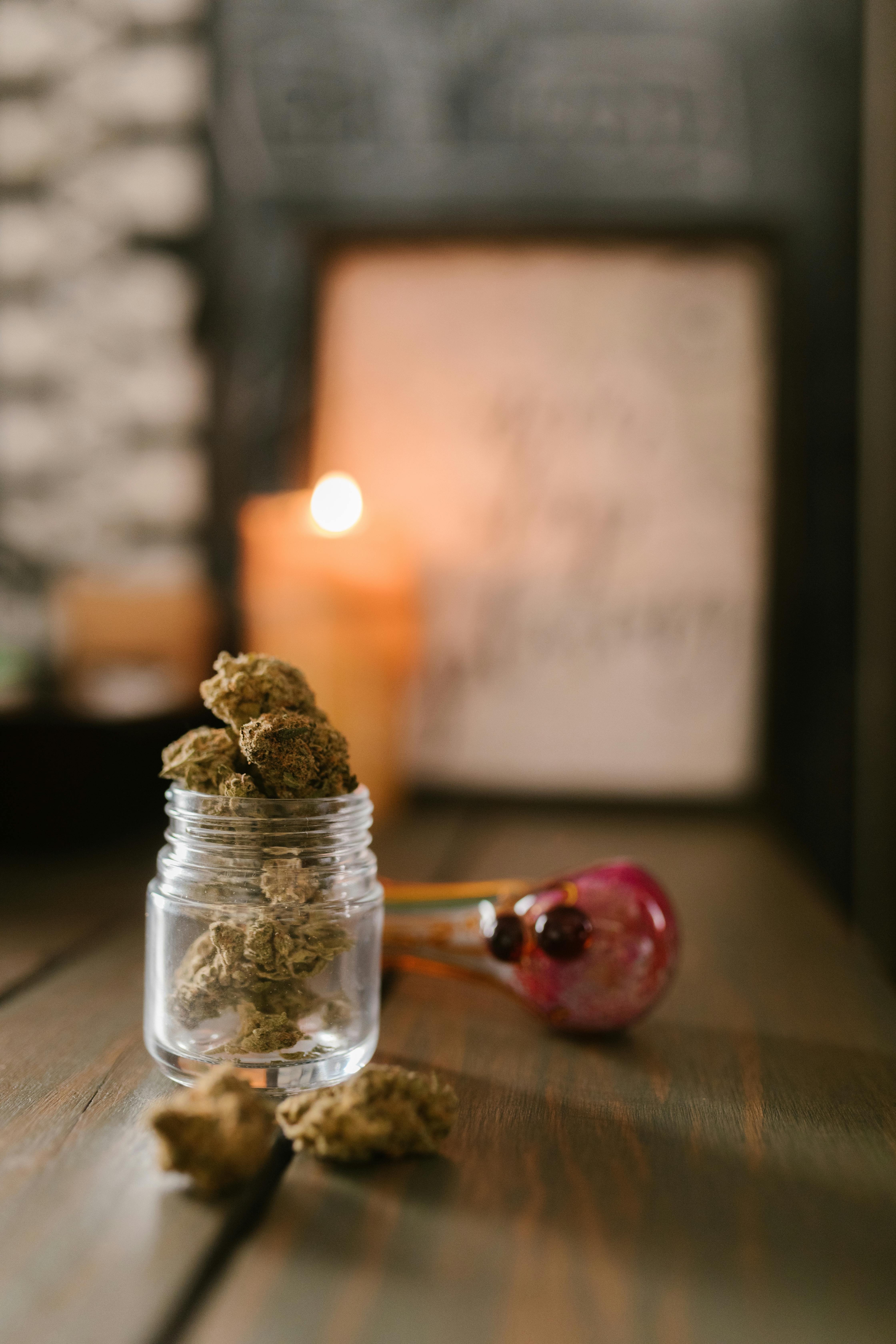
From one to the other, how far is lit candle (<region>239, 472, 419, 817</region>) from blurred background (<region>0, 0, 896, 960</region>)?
0.04 ft

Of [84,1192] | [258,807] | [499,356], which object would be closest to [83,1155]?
[84,1192]

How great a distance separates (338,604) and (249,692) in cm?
52

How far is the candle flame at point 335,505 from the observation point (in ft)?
3.15

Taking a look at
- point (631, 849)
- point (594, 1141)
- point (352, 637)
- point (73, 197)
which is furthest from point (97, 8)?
point (594, 1141)

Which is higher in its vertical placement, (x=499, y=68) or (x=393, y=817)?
(x=499, y=68)

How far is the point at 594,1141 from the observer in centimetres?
40

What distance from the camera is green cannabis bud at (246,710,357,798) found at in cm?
44

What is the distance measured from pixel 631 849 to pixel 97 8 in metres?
1.09

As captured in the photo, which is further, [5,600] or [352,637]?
[5,600]

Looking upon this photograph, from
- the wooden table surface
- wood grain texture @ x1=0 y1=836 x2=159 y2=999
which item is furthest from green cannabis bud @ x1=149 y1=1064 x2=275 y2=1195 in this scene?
wood grain texture @ x1=0 y1=836 x2=159 y2=999

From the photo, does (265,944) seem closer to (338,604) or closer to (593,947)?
(593,947)

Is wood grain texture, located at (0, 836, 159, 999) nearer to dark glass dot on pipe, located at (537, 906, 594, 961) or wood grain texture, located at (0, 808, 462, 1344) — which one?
wood grain texture, located at (0, 808, 462, 1344)

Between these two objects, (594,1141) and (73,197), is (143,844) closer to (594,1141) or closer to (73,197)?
(594,1141)

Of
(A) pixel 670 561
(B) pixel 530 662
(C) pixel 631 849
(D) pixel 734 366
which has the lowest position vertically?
(C) pixel 631 849
